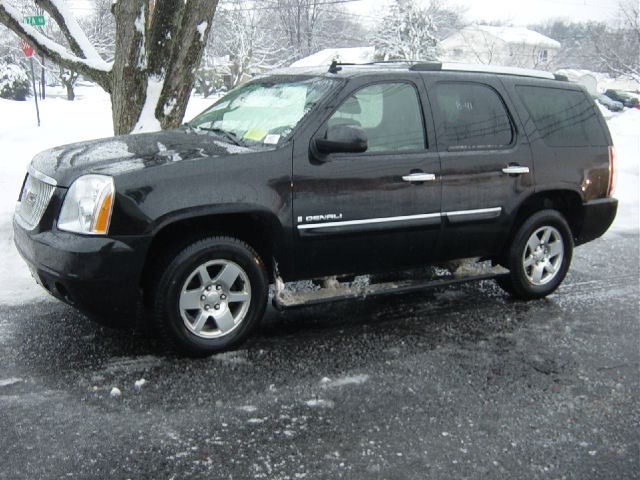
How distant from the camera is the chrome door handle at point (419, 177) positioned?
4.55 m

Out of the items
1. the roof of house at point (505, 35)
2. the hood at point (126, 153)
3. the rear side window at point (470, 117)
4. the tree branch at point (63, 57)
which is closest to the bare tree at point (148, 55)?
the tree branch at point (63, 57)

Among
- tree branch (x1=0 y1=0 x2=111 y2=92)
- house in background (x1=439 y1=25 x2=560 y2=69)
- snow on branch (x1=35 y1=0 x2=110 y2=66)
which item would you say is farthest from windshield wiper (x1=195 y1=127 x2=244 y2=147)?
house in background (x1=439 y1=25 x2=560 y2=69)

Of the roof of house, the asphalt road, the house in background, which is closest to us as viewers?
the asphalt road

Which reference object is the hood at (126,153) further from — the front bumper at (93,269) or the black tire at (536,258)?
the black tire at (536,258)

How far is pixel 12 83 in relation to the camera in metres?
34.2

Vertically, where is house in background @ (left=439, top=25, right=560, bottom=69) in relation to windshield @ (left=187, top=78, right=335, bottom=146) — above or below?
above

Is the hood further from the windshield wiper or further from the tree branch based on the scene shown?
the tree branch

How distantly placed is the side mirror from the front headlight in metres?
1.34

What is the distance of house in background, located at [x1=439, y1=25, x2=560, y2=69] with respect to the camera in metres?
43.1

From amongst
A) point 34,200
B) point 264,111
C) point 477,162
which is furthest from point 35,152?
point 477,162

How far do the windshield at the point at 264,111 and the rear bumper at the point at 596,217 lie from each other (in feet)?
8.79

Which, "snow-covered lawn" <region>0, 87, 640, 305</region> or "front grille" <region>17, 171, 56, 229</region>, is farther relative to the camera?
"snow-covered lawn" <region>0, 87, 640, 305</region>

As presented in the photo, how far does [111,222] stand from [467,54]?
48494mm

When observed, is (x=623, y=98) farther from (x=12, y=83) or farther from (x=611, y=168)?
(x=611, y=168)
